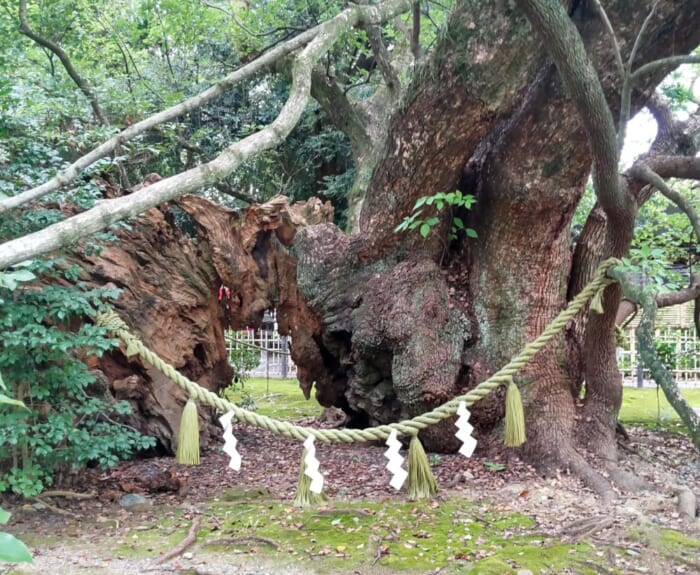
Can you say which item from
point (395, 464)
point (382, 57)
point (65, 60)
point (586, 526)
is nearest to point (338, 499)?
point (395, 464)

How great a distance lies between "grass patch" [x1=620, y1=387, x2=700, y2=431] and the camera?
5.66m

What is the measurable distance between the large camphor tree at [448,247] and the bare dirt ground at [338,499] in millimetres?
245

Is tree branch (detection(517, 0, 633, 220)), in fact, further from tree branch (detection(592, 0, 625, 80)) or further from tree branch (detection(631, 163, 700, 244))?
tree branch (detection(631, 163, 700, 244))

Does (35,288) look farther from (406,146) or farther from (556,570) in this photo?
(556,570)

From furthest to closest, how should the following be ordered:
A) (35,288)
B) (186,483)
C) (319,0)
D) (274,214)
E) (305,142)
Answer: (305,142)
(319,0)
(274,214)
(186,483)
(35,288)

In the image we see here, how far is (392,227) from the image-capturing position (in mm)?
4043

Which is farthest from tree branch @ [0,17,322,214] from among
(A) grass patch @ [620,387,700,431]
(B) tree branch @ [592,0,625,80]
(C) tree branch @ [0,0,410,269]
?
(A) grass patch @ [620,387,700,431]

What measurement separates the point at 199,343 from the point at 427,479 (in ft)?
7.34

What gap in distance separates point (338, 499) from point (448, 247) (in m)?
1.89

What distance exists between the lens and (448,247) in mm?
4270

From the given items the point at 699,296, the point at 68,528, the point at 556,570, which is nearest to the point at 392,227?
the point at 699,296

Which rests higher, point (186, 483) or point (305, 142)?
point (305, 142)

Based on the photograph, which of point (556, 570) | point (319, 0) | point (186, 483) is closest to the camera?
point (556, 570)

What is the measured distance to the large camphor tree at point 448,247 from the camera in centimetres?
324
